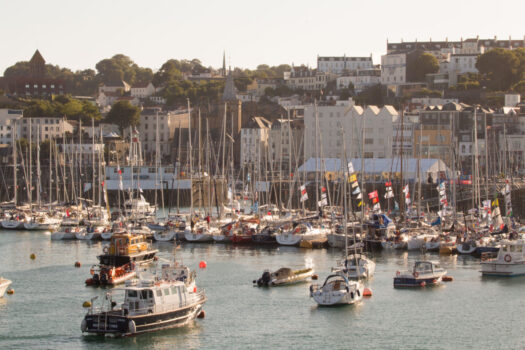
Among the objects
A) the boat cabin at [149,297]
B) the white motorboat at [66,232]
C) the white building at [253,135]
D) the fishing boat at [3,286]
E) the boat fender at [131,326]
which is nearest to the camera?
the boat fender at [131,326]

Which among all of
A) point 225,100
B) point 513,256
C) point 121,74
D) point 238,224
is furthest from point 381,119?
point 121,74

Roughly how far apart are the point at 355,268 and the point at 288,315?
6144 millimetres

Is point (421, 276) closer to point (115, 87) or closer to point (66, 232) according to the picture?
point (66, 232)

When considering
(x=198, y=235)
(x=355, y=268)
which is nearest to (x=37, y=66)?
(x=198, y=235)

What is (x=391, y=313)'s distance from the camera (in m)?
35.3

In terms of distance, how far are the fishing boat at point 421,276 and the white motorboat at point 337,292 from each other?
384 cm

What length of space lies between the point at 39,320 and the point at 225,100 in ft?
304

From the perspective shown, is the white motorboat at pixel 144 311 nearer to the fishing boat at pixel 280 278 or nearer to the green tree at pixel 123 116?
the fishing boat at pixel 280 278

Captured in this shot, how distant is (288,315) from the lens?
114 ft

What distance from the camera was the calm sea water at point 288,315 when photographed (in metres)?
31.3

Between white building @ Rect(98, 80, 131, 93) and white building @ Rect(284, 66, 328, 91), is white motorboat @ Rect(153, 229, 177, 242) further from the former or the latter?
white building @ Rect(98, 80, 131, 93)

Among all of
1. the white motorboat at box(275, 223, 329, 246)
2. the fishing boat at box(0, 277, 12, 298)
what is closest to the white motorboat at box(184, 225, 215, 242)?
the white motorboat at box(275, 223, 329, 246)

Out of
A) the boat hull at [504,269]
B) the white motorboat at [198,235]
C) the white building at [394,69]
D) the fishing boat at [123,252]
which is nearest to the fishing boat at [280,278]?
the fishing boat at [123,252]

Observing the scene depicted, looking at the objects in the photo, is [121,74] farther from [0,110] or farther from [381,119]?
[381,119]
